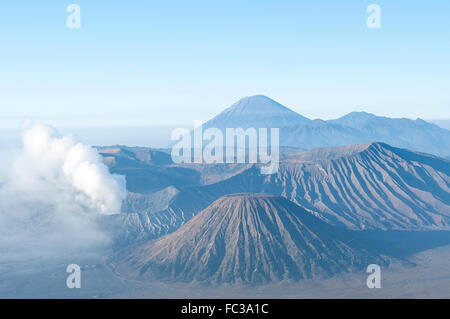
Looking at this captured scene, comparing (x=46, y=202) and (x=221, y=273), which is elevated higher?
(x=46, y=202)

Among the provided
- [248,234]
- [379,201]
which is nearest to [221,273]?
[248,234]

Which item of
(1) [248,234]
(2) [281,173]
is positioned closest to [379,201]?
(2) [281,173]

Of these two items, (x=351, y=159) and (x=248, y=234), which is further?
(x=351, y=159)

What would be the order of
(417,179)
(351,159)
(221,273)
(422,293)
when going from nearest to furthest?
(422,293)
(221,273)
(417,179)
(351,159)

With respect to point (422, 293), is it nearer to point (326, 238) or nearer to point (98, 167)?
point (326, 238)

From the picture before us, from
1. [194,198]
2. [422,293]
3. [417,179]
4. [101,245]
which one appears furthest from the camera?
[417,179]

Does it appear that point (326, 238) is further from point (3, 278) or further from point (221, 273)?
point (3, 278)

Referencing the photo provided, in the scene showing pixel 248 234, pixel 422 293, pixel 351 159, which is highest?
pixel 351 159

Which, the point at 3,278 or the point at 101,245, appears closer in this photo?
the point at 3,278

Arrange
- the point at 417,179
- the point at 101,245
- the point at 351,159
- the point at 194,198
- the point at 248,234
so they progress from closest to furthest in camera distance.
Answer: the point at 248,234
the point at 101,245
the point at 194,198
the point at 417,179
the point at 351,159
